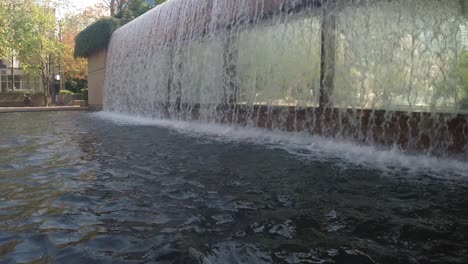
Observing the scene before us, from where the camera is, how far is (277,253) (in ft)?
7.57

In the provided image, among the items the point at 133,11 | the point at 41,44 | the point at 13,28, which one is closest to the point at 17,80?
the point at 41,44

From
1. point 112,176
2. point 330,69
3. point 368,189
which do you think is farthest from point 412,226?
point 330,69

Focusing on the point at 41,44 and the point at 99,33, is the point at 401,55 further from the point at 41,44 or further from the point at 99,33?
the point at 41,44

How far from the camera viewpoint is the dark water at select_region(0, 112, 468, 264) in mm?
2320

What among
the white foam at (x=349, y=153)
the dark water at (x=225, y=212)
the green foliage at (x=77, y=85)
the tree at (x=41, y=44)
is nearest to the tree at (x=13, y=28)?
the tree at (x=41, y=44)

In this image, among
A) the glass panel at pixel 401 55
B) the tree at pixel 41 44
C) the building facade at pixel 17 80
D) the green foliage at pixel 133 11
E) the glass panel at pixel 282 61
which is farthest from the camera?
the building facade at pixel 17 80

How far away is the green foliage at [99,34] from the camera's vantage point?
19.4 m

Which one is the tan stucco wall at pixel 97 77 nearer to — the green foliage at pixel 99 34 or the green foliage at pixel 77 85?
the green foliage at pixel 99 34

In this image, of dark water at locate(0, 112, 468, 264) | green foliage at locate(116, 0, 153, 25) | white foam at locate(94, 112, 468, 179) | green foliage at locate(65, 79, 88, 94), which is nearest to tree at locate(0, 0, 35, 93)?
green foliage at locate(116, 0, 153, 25)

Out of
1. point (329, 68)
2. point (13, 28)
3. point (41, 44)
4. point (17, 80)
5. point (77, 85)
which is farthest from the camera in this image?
point (17, 80)

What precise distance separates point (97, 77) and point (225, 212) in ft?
65.0

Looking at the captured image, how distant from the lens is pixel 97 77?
21.1 meters

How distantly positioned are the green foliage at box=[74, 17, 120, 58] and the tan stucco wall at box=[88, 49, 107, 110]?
1.61ft

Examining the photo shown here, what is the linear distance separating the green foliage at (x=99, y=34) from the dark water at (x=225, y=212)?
51.3 ft
